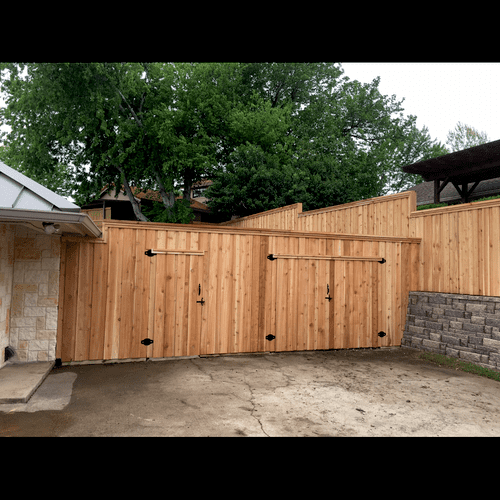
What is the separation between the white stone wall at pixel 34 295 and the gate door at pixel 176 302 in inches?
55.6

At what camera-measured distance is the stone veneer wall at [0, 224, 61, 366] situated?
18.5ft

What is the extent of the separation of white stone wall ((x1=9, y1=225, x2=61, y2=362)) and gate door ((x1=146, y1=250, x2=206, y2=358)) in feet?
4.64

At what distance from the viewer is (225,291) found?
22.5ft

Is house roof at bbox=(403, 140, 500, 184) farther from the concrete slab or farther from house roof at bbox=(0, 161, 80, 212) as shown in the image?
the concrete slab

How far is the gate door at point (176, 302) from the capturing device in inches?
251

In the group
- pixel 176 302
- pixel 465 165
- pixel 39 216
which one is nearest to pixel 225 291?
pixel 176 302

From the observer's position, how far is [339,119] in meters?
23.9

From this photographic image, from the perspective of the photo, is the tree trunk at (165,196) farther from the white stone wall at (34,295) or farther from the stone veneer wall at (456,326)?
the stone veneer wall at (456,326)
